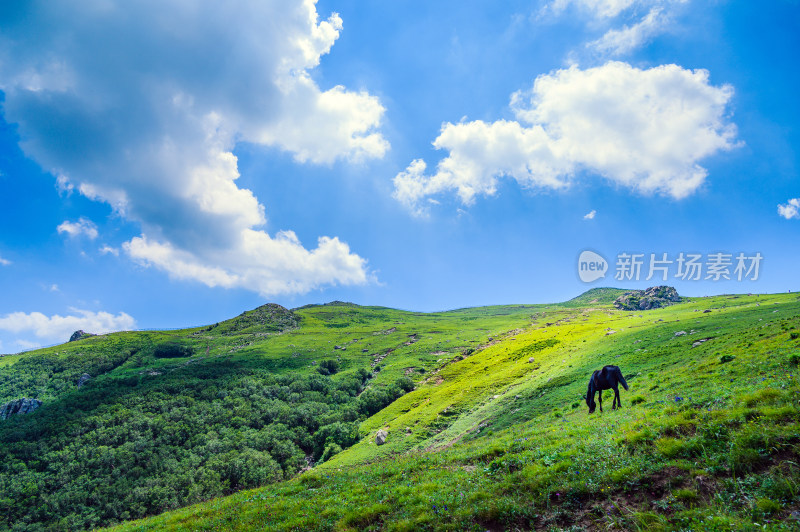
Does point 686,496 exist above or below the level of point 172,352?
above

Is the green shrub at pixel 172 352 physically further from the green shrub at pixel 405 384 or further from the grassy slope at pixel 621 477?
the grassy slope at pixel 621 477

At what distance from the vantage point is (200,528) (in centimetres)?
1605

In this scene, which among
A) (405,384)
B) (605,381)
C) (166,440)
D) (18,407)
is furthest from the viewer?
(18,407)

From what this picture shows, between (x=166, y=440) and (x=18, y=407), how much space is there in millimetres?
86901

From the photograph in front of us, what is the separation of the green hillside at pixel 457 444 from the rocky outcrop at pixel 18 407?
7.19 m

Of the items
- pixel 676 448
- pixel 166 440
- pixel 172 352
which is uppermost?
pixel 676 448

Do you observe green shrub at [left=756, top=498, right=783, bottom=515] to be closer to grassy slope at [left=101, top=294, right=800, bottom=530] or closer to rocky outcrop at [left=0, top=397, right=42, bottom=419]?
grassy slope at [left=101, top=294, right=800, bottom=530]

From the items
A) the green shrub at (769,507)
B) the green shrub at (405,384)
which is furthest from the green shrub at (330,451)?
the green shrub at (769,507)

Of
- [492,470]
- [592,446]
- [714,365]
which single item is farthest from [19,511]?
[714,365]

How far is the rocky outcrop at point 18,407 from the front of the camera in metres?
119

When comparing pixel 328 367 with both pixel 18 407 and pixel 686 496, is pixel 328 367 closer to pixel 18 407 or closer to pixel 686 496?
pixel 18 407

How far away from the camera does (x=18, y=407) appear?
122 meters

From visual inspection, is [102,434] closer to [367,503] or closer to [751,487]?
[367,503]

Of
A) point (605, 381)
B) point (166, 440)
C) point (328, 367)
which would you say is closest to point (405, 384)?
point (328, 367)
